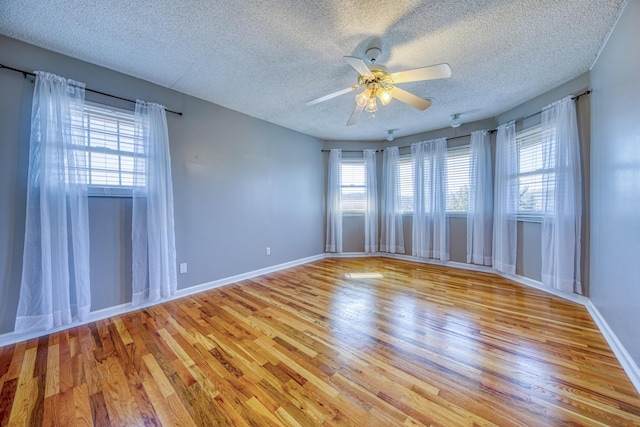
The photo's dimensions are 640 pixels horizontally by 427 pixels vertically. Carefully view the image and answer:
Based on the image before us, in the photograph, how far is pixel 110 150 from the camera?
239 cm

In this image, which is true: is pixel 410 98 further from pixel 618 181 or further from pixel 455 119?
pixel 455 119

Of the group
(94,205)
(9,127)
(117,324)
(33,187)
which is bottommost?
(117,324)

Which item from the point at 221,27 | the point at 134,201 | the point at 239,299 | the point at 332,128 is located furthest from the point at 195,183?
the point at 332,128

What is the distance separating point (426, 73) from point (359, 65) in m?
0.52

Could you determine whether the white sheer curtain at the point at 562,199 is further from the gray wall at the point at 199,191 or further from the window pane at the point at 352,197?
the gray wall at the point at 199,191

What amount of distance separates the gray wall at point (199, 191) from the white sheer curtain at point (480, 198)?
2734 mm

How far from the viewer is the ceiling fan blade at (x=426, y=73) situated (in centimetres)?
173

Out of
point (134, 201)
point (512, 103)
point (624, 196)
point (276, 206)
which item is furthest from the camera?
point (276, 206)

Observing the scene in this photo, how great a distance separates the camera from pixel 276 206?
411 centimetres

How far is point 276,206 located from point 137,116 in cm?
219

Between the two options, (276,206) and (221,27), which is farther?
(276,206)

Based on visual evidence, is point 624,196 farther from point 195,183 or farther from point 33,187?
point 33,187

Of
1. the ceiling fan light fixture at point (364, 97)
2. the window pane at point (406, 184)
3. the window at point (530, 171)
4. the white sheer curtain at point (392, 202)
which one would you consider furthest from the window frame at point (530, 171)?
the ceiling fan light fixture at point (364, 97)

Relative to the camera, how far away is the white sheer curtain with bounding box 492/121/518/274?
11.0ft
